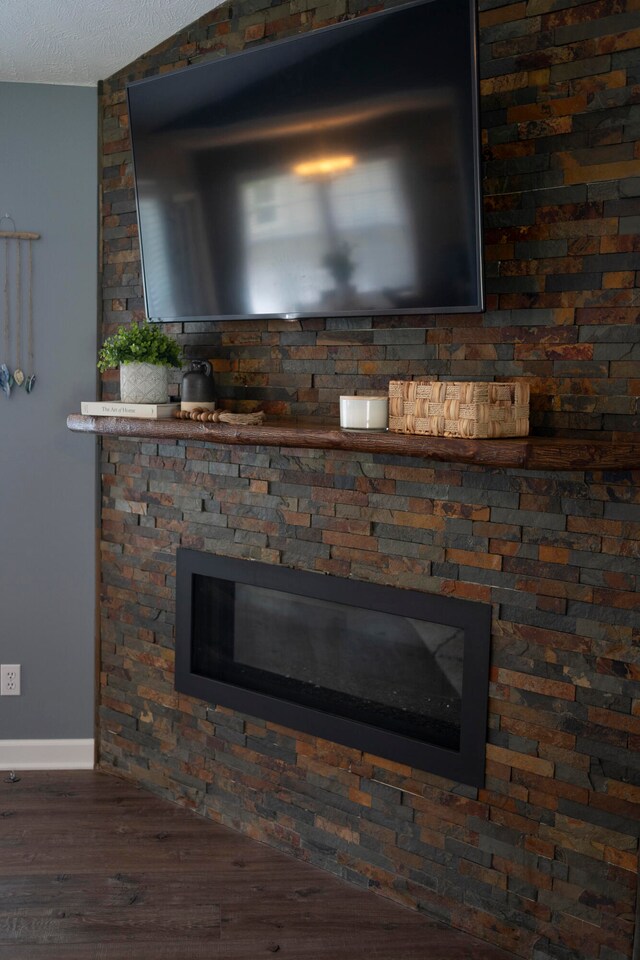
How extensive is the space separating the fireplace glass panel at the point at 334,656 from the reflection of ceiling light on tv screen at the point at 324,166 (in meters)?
1.11

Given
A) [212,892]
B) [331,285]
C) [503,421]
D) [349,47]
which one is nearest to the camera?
[503,421]

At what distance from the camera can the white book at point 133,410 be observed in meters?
2.36

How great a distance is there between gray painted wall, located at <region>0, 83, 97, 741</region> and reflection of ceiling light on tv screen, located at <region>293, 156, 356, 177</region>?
996mm

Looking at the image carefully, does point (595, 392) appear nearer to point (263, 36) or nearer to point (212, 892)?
point (263, 36)

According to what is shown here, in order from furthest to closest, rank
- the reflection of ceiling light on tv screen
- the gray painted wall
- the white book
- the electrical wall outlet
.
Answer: the electrical wall outlet
the gray painted wall
the white book
the reflection of ceiling light on tv screen

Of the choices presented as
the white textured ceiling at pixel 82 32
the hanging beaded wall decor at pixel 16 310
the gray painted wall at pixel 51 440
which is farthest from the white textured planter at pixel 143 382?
the white textured ceiling at pixel 82 32

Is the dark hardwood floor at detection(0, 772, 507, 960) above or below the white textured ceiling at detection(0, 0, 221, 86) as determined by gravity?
below

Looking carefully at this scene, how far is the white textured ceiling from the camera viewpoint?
93.7 inches

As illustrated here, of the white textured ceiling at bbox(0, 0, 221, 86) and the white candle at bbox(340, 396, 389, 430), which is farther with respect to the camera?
the white textured ceiling at bbox(0, 0, 221, 86)

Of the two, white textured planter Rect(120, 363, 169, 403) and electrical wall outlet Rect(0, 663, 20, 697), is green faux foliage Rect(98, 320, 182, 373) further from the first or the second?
electrical wall outlet Rect(0, 663, 20, 697)

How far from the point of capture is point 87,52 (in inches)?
102

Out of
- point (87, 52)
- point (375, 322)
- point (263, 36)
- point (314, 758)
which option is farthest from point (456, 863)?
point (87, 52)

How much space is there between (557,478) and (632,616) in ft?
1.11

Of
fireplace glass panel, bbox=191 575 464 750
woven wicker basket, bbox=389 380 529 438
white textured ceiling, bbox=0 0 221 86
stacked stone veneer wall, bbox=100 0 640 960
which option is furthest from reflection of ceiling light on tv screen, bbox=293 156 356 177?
fireplace glass panel, bbox=191 575 464 750
